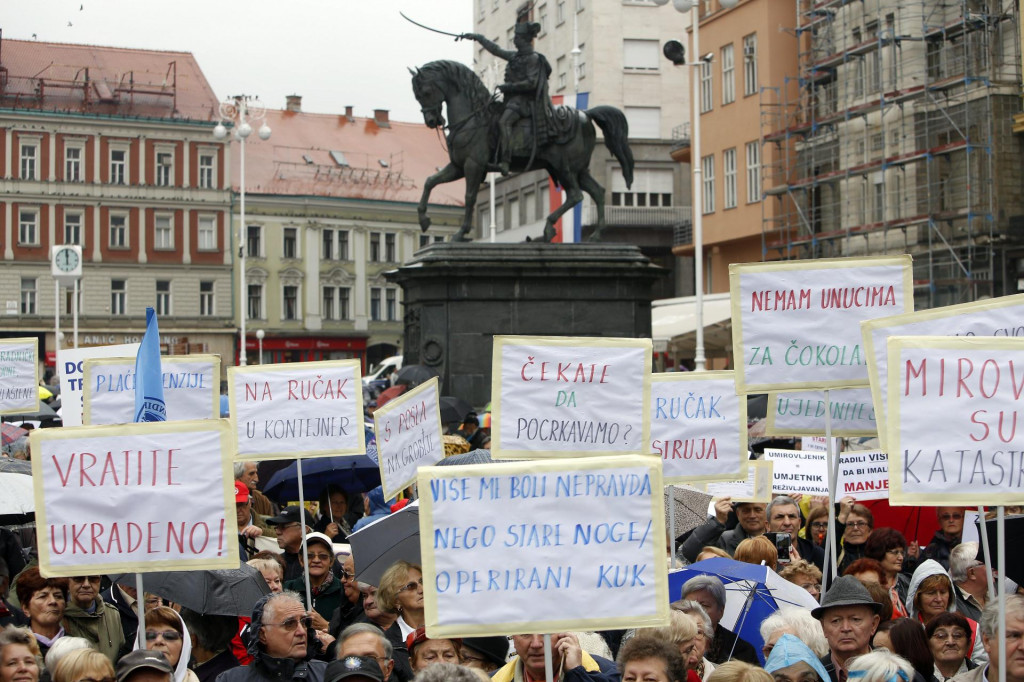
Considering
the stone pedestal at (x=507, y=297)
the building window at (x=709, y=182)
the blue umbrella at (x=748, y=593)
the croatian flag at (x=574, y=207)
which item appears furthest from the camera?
the building window at (x=709, y=182)

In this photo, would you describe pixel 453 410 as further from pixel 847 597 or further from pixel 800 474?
pixel 847 597

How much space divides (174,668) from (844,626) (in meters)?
2.90

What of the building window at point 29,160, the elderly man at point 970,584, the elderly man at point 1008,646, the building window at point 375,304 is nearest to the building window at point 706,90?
the building window at point 375,304

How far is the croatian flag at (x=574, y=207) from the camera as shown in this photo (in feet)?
147

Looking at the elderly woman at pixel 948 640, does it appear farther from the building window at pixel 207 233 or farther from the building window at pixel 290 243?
the building window at pixel 290 243

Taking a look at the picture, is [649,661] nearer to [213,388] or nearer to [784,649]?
[784,649]

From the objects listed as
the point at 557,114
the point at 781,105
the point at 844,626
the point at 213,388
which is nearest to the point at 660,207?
the point at 781,105

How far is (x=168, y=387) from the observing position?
11.4m

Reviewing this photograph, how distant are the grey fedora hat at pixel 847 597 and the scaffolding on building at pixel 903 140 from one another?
30533 mm

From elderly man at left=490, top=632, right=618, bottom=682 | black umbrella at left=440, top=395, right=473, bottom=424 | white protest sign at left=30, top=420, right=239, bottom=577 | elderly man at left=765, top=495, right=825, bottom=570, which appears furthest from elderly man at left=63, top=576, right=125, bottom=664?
black umbrella at left=440, top=395, right=473, bottom=424

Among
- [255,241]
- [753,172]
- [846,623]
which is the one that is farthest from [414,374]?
[255,241]

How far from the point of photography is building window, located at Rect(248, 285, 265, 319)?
7869cm

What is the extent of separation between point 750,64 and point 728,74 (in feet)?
5.05

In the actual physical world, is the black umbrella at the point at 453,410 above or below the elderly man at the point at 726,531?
above
